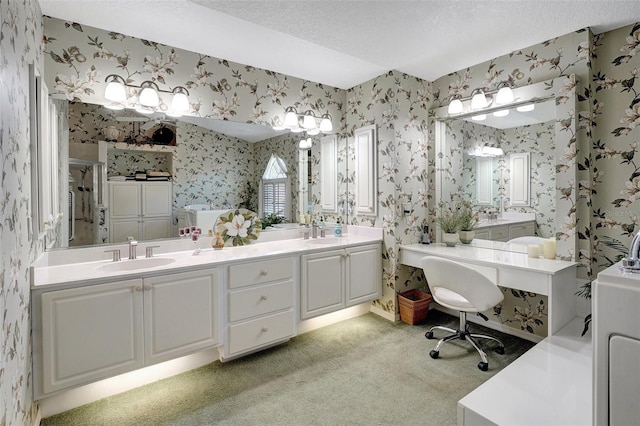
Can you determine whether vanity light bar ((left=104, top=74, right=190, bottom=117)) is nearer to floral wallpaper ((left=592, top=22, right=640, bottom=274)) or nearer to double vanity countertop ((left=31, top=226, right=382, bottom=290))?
double vanity countertop ((left=31, top=226, right=382, bottom=290))

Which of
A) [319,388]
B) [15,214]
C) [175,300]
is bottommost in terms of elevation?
[319,388]

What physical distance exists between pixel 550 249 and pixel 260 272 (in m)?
2.21

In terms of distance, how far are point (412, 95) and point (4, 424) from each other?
3457mm

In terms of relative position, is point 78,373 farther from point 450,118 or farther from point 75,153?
point 450,118

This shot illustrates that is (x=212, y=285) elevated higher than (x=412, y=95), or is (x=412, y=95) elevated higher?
(x=412, y=95)

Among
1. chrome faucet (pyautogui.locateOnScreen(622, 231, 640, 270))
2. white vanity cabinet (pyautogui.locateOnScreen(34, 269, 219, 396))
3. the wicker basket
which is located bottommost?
the wicker basket

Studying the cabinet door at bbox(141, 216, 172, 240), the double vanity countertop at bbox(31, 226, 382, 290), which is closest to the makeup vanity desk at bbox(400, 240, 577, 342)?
the double vanity countertop at bbox(31, 226, 382, 290)

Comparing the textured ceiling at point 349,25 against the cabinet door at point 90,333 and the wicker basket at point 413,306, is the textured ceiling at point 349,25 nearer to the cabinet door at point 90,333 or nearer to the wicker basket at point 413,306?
the cabinet door at point 90,333

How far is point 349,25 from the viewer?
2219mm

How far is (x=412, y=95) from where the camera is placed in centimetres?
321

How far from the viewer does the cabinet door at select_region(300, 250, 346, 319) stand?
8.84 ft

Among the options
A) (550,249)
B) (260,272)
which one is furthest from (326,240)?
(550,249)

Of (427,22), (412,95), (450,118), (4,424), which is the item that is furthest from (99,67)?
(450,118)

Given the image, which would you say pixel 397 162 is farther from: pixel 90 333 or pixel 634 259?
pixel 90 333
